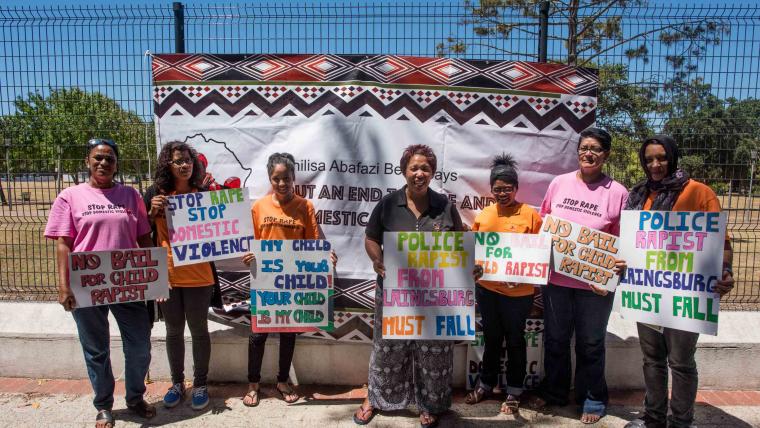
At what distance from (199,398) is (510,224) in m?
2.79

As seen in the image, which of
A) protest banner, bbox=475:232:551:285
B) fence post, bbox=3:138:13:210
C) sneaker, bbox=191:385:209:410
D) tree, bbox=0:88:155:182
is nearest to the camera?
protest banner, bbox=475:232:551:285

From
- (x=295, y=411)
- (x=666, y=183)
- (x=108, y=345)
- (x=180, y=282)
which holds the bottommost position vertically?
(x=295, y=411)

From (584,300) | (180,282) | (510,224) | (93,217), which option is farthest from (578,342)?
(93,217)

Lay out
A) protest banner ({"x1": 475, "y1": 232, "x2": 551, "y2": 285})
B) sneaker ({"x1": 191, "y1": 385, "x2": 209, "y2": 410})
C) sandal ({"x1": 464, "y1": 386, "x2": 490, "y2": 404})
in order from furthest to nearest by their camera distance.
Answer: sandal ({"x1": 464, "y1": 386, "x2": 490, "y2": 404}) → sneaker ({"x1": 191, "y1": 385, "x2": 209, "y2": 410}) → protest banner ({"x1": 475, "y1": 232, "x2": 551, "y2": 285})

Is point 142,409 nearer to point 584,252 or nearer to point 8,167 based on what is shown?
point 8,167

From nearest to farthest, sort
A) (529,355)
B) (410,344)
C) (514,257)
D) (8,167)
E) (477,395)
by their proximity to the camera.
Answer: (514,257)
(410,344)
(477,395)
(529,355)
(8,167)

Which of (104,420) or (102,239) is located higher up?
(102,239)

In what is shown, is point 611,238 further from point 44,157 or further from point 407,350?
point 44,157

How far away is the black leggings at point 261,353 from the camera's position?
405 cm

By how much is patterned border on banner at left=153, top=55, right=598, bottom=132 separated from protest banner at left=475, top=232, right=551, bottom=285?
1.24 m

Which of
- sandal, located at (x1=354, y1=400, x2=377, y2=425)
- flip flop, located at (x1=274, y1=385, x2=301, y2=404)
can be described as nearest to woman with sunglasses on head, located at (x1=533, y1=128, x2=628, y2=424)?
sandal, located at (x1=354, y1=400, x2=377, y2=425)

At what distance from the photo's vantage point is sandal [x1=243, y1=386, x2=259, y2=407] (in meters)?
4.03

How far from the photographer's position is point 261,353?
13.5ft

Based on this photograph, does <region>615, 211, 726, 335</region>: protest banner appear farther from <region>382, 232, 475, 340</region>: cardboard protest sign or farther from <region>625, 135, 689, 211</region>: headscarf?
<region>382, 232, 475, 340</region>: cardboard protest sign
